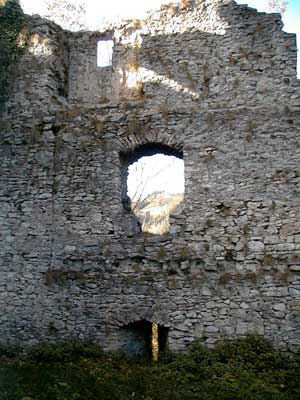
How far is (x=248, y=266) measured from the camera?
9531mm

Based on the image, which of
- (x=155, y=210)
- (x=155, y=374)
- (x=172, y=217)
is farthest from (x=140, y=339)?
(x=155, y=210)

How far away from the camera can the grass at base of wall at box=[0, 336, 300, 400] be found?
7418 millimetres

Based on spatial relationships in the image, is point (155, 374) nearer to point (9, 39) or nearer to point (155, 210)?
point (9, 39)

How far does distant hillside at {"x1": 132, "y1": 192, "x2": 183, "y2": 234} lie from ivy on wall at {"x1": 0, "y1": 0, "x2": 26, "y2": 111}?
40.5ft

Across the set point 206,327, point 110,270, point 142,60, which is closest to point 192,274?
point 206,327

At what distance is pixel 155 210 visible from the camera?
31.1m

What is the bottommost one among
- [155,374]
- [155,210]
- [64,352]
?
[155,374]

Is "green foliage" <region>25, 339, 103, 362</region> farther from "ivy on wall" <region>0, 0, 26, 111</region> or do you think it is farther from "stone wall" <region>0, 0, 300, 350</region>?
"ivy on wall" <region>0, 0, 26, 111</region>

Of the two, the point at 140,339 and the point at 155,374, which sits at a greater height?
the point at 140,339

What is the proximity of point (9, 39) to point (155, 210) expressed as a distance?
786 inches

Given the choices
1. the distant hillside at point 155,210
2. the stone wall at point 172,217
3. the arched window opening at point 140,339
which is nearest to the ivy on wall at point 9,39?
the stone wall at point 172,217

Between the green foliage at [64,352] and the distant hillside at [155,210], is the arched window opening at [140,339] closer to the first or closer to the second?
the green foliage at [64,352]

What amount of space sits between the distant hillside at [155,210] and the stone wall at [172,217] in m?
12.5

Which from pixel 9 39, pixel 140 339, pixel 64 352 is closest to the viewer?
pixel 64 352
